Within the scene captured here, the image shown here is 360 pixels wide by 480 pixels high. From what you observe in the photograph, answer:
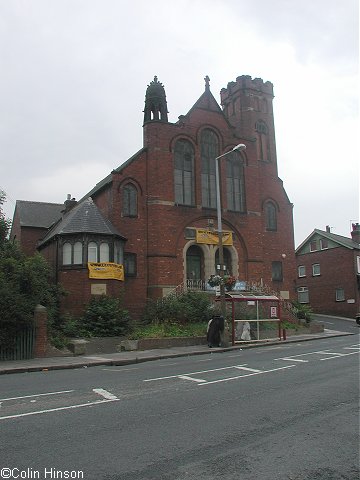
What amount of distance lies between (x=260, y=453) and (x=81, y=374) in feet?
28.8

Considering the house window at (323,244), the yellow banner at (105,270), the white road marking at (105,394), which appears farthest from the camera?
the house window at (323,244)

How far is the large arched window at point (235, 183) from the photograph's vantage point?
1315 inches

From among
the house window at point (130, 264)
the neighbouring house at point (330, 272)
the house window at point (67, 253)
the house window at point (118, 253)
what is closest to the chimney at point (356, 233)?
the neighbouring house at point (330, 272)

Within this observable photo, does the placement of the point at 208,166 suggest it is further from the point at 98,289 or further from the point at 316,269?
the point at 316,269

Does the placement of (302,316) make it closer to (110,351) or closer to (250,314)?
(250,314)

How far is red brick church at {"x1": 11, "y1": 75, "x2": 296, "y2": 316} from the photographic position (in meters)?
26.1

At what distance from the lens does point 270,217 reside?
118 ft

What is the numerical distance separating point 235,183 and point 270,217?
4352 millimetres

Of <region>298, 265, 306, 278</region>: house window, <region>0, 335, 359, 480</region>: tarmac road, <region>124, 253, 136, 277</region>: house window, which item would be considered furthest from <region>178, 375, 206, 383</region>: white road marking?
<region>298, 265, 306, 278</region>: house window

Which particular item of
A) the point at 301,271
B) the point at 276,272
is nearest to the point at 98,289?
the point at 276,272

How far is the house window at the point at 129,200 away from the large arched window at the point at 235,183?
7.01 m

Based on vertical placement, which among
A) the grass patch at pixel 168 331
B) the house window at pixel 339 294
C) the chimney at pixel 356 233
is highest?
the chimney at pixel 356 233

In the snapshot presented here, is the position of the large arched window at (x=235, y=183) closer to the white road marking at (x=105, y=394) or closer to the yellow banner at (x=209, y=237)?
the yellow banner at (x=209, y=237)

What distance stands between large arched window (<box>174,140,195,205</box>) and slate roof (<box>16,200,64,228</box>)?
11.6m
